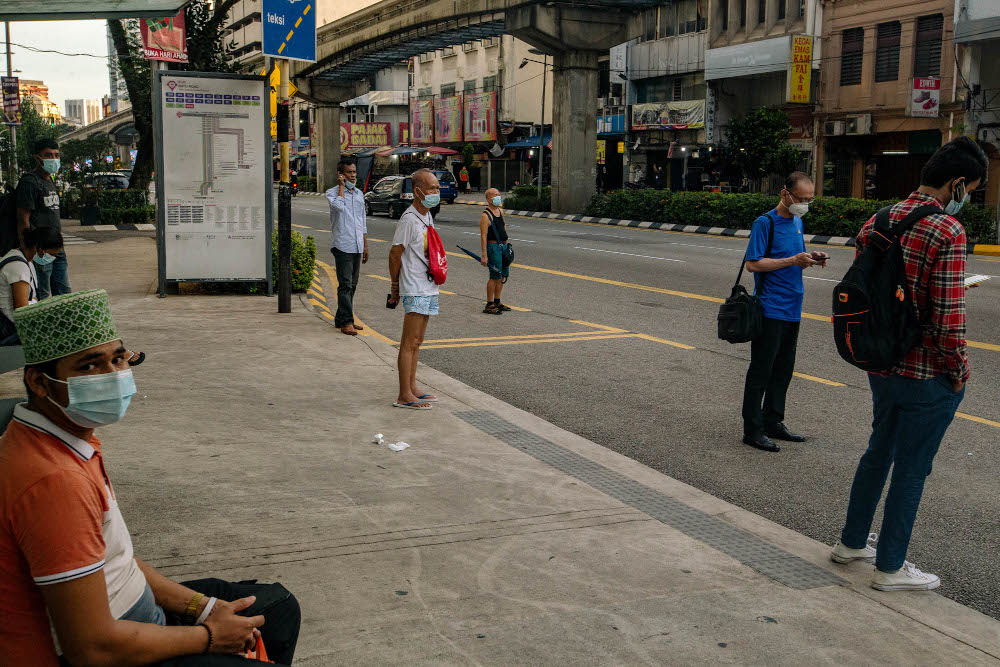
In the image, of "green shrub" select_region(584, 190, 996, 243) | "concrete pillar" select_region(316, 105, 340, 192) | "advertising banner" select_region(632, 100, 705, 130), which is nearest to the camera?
"green shrub" select_region(584, 190, 996, 243)

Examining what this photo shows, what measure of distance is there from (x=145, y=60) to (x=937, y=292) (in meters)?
24.8

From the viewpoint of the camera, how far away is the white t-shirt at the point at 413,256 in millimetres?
7480

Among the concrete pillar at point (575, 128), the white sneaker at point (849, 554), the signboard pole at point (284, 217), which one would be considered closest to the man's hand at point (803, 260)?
the white sneaker at point (849, 554)

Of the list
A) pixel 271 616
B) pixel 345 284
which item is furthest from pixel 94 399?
pixel 345 284

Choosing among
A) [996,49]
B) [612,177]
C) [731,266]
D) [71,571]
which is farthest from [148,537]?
[612,177]

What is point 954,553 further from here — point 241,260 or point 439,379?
point 241,260

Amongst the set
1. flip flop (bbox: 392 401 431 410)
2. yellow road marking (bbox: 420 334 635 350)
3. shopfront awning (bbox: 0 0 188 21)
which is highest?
shopfront awning (bbox: 0 0 188 21)

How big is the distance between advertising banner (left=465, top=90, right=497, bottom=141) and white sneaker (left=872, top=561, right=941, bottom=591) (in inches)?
2352

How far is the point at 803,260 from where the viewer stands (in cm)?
638

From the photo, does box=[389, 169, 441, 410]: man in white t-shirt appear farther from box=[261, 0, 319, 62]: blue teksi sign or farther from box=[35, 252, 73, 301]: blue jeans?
box=[261, 0, 319, 62]: blue teksi sign

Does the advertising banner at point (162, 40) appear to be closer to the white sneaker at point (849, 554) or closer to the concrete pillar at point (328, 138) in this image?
the white sneaker at point (849, 554)

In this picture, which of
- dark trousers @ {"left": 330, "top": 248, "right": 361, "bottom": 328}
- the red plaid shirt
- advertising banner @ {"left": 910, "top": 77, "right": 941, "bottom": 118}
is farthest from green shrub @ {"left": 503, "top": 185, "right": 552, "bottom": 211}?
the red plaid shirt

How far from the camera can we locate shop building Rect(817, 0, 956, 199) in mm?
31453

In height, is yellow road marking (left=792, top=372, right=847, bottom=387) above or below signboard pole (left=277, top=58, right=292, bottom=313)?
below
